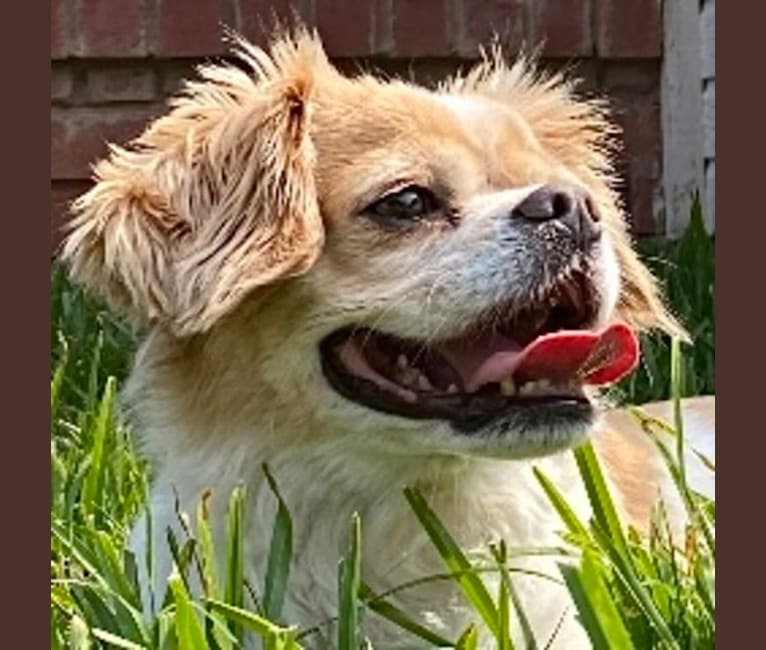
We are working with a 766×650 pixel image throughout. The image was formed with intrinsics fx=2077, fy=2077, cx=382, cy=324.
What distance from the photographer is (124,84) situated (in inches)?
205

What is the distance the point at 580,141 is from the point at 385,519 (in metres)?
0.68

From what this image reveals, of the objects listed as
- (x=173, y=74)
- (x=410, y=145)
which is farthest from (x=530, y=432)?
(x=173, y=74)

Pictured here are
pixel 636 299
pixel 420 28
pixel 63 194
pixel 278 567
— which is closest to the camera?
pixel 278 567

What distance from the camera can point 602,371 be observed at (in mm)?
2469

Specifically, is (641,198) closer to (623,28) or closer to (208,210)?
(623,28)

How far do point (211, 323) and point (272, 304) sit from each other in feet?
0.29

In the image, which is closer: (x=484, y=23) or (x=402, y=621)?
(x=402, y=621)

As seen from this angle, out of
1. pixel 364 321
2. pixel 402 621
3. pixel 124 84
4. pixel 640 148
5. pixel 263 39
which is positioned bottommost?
pixel 402 621

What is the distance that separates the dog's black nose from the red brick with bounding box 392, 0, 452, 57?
9.04ft

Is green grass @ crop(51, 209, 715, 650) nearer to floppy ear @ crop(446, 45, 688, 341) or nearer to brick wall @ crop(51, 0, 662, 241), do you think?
floppy ear @ crop(446, 45, 688, 341)

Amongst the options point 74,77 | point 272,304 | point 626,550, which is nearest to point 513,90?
point 272,304

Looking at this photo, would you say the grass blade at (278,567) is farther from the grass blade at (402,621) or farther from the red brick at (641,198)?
the red brick at (641,198)

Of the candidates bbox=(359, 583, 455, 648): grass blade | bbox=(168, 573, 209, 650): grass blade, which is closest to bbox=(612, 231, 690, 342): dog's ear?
bbox=(359, 583, 455, 648): grass blade

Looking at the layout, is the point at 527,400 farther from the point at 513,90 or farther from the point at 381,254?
the point at 513,90
